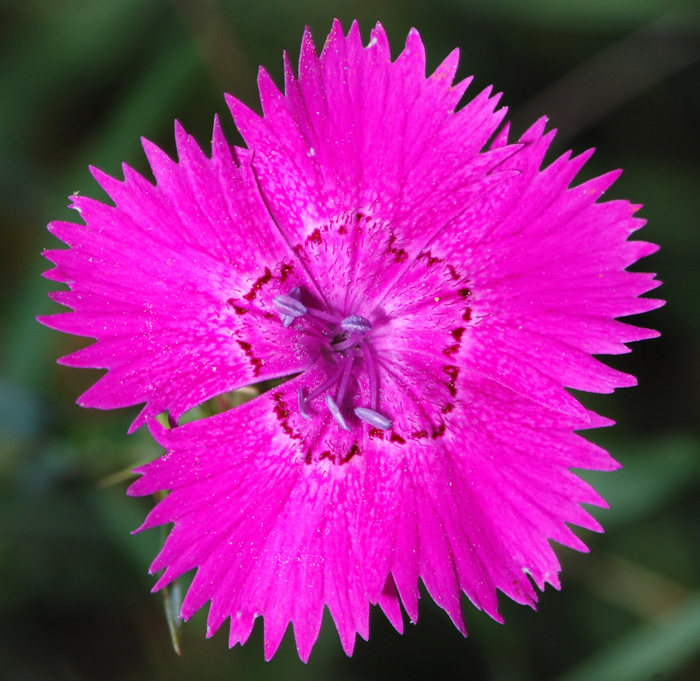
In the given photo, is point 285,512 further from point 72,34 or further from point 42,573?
point 72,34

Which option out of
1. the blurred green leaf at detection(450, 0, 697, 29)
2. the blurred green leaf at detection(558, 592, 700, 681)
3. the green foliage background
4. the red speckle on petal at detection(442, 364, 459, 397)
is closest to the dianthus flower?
the red speckle on petal at detection(442, 364, 459, 397)

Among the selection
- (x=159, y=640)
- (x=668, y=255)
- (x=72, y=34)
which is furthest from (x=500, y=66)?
(x=159, y=640)

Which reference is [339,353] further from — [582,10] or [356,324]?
[582,10]

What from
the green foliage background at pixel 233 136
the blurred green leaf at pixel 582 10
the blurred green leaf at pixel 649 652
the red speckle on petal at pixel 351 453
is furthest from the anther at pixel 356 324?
the blurred green leaf at pixel 582 10

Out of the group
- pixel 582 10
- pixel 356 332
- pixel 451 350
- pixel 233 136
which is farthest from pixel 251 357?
pixel 582 10

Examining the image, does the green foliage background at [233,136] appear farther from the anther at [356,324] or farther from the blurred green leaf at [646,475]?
the anther at [356,324]
